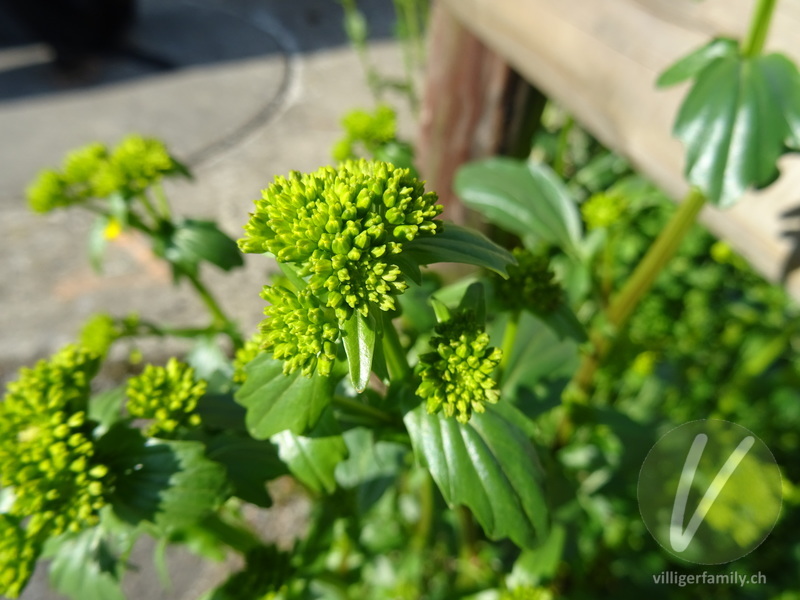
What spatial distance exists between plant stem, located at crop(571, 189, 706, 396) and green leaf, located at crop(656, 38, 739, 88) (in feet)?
0.58

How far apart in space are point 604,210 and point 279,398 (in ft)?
3.04

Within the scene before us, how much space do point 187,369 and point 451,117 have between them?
1024 mm

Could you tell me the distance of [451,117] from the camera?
151 cm

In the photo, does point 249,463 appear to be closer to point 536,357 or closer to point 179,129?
point 536,357

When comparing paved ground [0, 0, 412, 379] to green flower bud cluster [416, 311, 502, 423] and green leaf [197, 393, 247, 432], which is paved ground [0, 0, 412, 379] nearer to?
green leaf [197, 393, 247, 432]

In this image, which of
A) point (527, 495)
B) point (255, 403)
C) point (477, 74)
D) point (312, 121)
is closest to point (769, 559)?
point (527, 495)

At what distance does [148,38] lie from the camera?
164 inches

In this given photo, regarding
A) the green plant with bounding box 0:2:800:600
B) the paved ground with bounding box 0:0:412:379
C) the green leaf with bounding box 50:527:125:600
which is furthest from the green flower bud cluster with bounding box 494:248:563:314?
the paved ground with bounding box 0:0:412:379

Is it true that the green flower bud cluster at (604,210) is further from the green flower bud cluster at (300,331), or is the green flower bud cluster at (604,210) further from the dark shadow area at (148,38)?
the dark shadow area at (148,38)

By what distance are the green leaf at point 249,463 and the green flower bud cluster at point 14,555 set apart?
23cm

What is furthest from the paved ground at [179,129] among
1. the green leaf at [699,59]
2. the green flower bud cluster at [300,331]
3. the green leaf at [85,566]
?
the green leaf at [699,59]

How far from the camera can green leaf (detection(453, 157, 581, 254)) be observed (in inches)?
47.3

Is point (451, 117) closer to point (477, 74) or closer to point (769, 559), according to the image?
point (477, 74)

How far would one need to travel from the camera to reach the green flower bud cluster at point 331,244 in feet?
1.69
